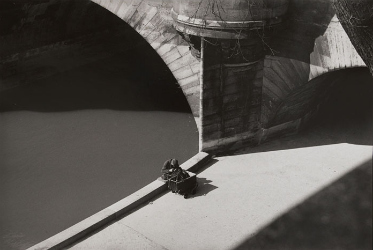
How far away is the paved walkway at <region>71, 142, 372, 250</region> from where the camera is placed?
30.3 feet

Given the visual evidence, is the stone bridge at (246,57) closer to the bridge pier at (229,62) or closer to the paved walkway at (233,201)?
the bridge pier at (229,62)

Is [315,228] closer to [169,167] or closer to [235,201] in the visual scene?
[235,201]

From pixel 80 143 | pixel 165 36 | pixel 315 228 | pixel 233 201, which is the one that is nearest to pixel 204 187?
pixel 233 201

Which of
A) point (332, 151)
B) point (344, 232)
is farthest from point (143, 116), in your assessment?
point (344, 232)

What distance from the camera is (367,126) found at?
13312 mm

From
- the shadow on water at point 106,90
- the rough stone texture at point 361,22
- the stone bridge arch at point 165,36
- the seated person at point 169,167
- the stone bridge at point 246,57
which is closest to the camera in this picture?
the rough stone texture at point 361,22

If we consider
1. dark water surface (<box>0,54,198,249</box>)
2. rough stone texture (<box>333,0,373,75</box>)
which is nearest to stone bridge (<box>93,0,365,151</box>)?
dark water surface (<box>0,54,198,249</box>)

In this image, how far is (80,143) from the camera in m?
13.1

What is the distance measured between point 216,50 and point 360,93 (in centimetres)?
512

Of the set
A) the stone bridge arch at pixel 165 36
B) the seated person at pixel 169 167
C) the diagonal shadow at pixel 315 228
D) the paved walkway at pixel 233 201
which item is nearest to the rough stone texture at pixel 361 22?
the diagonal shadow at pixel 315 228

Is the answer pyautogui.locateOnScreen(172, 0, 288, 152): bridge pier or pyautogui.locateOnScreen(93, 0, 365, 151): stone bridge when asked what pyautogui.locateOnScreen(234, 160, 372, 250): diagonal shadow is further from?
pyautogui.locateOnScreen(172, 0, 288, 152): bridge pier

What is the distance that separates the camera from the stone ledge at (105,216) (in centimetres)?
902

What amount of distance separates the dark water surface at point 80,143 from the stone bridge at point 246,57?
5.09 feet

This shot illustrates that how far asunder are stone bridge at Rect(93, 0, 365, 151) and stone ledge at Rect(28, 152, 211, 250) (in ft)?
5.31
